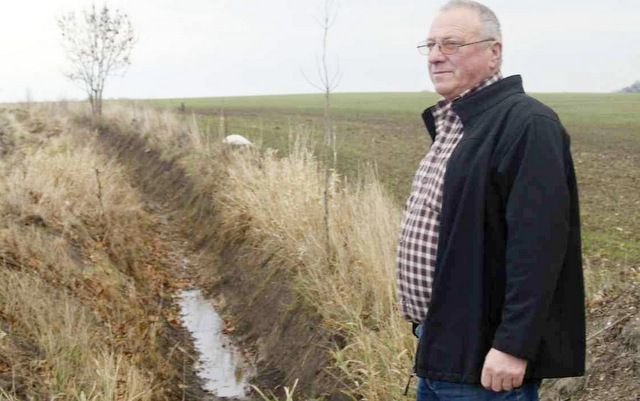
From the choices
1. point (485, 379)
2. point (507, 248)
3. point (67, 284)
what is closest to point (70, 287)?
point (67, 284)

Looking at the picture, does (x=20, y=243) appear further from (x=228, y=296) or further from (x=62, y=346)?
(x=228, y=296)

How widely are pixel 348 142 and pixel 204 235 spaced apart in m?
11.8

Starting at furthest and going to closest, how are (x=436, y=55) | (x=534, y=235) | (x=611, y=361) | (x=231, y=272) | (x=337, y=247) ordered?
(x=231, y=272) < (x=337, y=247) < (x=611, y=361) < (x=436, y=55) < (x=534, y=235)

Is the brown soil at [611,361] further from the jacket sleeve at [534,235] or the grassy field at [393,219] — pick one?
the jacket sleeve at [534,235]

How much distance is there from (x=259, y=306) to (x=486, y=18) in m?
5.59

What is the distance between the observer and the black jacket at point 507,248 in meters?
2.21

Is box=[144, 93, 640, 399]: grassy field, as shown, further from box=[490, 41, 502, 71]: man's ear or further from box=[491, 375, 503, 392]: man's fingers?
box=[490, 41, 502, 71]: man's ear

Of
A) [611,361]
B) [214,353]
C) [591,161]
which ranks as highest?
[611,361]

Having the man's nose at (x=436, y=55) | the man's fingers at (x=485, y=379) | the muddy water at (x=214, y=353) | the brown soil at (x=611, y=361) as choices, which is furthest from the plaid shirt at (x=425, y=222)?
the muddy water at (x=214, y=353)

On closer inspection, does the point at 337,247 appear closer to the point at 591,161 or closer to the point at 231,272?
the point at 231,272

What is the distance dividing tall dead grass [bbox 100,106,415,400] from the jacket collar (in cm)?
215

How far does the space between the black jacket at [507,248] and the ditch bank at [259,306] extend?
282cm

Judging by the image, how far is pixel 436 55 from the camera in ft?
8.43

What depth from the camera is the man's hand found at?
88.5 inches
